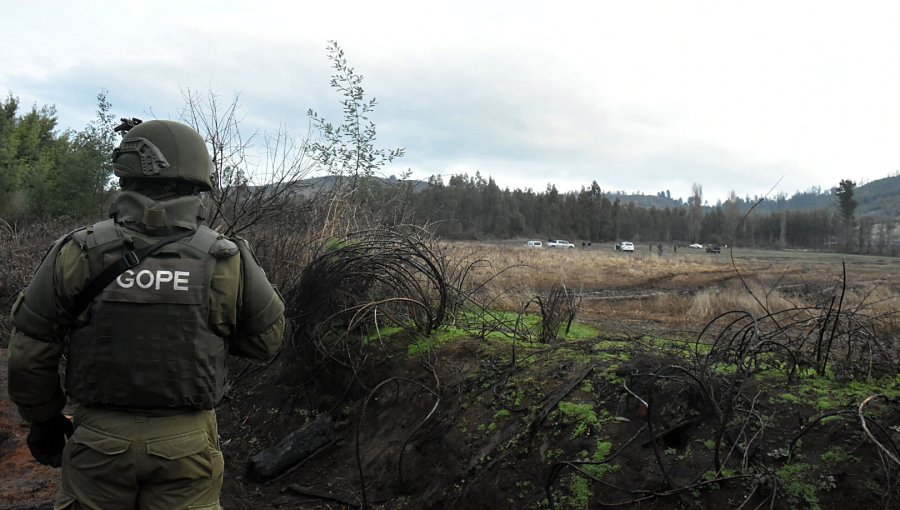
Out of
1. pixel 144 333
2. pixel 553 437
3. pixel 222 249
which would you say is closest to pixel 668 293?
pixel 553 437

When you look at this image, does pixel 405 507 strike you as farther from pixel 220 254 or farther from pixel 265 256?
pixel 265 256

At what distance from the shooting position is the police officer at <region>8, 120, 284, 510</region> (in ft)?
7.29

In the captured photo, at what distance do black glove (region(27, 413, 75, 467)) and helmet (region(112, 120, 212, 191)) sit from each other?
109cm

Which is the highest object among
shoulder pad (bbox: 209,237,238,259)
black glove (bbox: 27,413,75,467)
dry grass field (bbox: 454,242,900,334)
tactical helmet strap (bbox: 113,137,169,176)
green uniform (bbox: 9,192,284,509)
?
tactical helmet strap (bbox: 113,137,169,176)

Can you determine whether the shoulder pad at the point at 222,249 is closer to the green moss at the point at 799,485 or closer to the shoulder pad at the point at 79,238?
the shoulder pad at the point at 79,238

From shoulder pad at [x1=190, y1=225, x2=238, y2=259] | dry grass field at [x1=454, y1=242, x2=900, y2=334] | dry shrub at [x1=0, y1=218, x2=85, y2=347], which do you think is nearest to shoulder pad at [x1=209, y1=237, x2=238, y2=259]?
shoulder pad at [x1=190, y1=225, x2=238, y2=259]

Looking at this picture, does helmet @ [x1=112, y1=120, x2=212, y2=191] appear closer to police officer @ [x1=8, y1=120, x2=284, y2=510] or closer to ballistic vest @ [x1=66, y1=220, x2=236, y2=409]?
police officer @ [x1=8, y1=120, x2=284, y2=510]

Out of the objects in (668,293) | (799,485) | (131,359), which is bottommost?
(668,293)

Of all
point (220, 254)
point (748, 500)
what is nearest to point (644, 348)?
point (748, 500)

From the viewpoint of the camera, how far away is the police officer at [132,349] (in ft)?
7.29

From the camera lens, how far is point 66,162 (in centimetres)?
1828

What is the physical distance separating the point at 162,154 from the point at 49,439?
1294mm

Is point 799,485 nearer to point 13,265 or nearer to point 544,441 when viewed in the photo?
point 544,441

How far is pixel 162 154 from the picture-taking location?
2486mm
